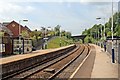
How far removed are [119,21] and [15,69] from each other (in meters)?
97.5

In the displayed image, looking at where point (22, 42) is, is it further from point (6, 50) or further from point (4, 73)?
point (4, 73)

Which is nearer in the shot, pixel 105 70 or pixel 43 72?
pixel 105 70

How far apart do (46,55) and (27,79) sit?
22.2 m

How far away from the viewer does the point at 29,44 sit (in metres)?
57.2

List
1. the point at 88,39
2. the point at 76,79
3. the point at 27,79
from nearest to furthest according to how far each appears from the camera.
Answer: the point at 76,79
the point at 27,79
the point at 88,39

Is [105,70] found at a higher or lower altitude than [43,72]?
higher

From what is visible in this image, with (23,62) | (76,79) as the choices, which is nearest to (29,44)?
(23,62)

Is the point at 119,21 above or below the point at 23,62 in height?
above

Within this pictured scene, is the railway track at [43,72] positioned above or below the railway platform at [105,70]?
below

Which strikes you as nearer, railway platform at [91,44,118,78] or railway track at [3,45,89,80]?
railway platform at [91,44,118,78]

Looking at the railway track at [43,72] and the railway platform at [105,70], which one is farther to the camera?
the railway track at [43,72]

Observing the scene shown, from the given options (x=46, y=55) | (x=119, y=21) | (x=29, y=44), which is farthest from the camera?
(x=119, y=21)

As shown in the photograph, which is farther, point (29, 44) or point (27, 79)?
point (29, 44)

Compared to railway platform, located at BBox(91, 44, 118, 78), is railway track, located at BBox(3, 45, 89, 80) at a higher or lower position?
lower
